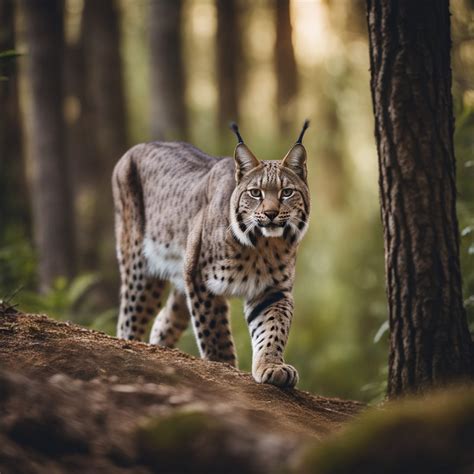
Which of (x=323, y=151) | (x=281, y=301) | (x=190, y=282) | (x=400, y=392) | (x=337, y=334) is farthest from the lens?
(x=323, y=151)

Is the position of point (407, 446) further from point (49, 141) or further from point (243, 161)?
point (49, 141)

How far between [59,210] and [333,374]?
436 cm

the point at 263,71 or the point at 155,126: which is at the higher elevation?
the point at 263,71

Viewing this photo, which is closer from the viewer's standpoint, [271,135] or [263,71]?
[271,135]

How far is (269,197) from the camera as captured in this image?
18.3 feet

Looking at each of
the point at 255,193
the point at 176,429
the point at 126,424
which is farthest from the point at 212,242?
the point at 176,429

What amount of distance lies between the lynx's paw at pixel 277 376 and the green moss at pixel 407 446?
2559 mm

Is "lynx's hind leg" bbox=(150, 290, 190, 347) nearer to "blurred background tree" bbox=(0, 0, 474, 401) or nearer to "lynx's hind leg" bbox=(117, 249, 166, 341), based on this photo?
"lynx's hind leg" bbox=(117, 249, 166, 341)

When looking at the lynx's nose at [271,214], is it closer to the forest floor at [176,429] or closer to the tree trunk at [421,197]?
the tree trunk at [421,197]

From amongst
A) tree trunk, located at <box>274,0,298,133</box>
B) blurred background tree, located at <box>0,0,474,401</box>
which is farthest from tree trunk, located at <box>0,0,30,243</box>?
tree trunk, located at <box>274,0,298,133</box>

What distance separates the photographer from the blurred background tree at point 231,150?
948 cm

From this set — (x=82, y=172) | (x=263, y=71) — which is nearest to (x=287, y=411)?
(x=82, y=172)

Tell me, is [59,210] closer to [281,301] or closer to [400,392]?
[281,301]

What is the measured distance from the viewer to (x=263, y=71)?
1169 inches
